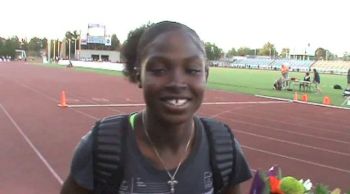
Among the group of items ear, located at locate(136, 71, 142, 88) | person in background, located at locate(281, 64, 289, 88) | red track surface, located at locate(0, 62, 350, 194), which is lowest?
red track surface, located at locate(0, 62, 350, 194)

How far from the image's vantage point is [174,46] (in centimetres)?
153

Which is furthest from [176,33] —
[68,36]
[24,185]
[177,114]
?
[68,36]

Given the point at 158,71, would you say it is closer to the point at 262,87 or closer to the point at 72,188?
the point at 72,188

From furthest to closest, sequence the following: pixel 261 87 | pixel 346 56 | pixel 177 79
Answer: pixel 346 56
pixel 261 87
pixel 177 79

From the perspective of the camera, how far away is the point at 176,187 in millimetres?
1579

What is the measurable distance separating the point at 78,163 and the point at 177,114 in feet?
1.17

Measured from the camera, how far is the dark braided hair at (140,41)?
5.23 ft

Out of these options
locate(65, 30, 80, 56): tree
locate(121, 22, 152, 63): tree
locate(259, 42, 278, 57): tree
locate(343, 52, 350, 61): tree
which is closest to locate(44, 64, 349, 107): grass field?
locate(121, 22, 152, 63): tree

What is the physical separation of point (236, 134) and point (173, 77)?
865cm

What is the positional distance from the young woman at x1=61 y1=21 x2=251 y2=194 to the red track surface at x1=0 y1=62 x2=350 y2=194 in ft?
5.26

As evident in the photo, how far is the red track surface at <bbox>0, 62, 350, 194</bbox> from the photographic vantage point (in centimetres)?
665

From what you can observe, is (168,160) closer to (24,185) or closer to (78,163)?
(78,163)

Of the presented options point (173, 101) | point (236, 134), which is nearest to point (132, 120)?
point (173, 101)

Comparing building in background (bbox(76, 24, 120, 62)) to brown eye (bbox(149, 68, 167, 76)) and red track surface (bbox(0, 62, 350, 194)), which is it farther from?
brown eye (bbox(149, 68, 167, 76))
